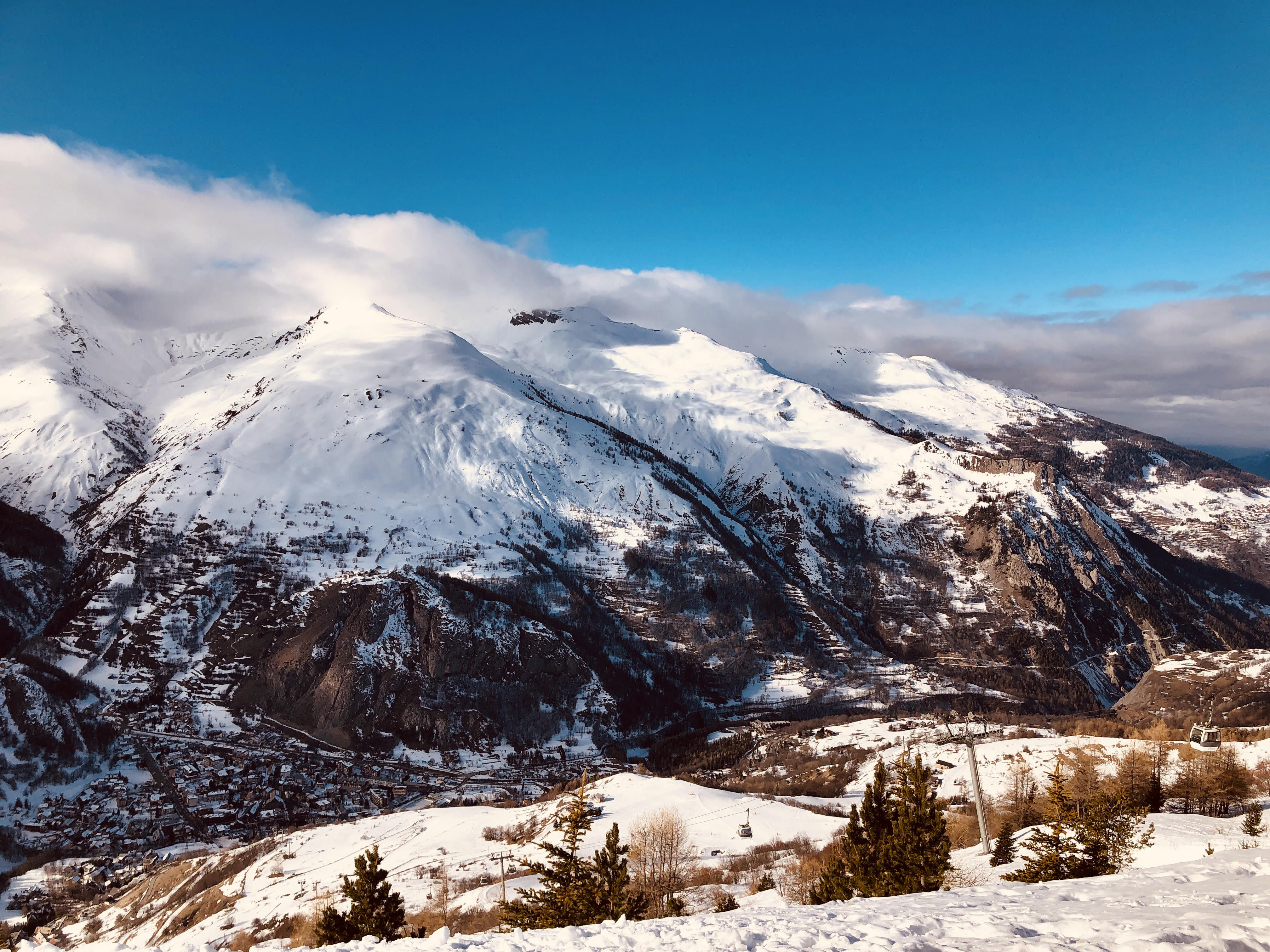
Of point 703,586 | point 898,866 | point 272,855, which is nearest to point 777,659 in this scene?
point 703,586

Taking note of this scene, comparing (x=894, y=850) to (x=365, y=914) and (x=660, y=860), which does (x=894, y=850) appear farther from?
(x=660, y=860)

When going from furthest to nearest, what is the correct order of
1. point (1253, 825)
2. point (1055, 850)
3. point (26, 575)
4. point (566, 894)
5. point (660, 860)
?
point (26, 575) < point (660, 860) < point (1253, 825) < point (1055, 850) < point (566, 894)

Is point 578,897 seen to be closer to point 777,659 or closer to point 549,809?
point 549,809

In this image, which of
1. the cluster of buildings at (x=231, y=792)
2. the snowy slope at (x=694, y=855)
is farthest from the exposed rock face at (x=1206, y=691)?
the cluster of buildings at (x=231, y=792)

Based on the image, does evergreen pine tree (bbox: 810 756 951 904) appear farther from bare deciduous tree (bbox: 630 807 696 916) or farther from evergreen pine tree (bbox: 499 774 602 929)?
bare deciduous tree (bbox: 630 807 696 916)

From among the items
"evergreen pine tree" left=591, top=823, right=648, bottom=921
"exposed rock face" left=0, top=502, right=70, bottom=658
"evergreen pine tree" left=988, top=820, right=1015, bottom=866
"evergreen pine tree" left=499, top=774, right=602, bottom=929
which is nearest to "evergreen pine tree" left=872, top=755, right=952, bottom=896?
"evergreen pine tree" left=591, top=823, right=648, bottom=921

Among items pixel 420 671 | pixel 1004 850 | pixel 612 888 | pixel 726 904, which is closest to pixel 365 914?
pixel 612 888

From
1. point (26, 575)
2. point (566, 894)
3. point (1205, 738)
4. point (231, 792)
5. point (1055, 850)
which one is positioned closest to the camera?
point (566, 894)
